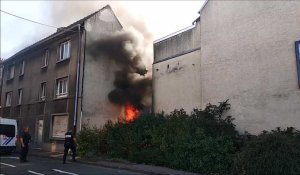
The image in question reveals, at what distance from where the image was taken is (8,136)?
19.6 metres

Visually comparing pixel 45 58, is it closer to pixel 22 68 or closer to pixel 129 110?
pixel 22 68

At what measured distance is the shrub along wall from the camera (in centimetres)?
1058

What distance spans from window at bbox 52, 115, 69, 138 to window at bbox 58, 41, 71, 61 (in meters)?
3.87

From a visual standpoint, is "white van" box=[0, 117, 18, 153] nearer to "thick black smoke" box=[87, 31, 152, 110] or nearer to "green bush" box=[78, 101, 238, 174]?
"green bush" box=[78, 101, 238, 174]

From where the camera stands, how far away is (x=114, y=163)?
14.7 metres

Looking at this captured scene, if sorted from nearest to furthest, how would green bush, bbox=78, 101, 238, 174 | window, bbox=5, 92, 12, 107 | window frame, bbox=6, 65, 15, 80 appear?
1. green bush, bbox=78, 101, 238, 174
2. window, bbox=5, 92, 12, 107
3. window frame, bbox=6, 65, 15, 80

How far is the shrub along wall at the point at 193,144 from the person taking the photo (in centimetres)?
1058

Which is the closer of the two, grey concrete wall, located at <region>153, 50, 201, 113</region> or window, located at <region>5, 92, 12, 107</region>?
grey concrete wall, located at <region>153, 50, 201, 113</region>

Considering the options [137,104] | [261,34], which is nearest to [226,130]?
[261,34]

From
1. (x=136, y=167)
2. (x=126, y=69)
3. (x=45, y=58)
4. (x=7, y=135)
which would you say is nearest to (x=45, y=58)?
(x=45, y=58)

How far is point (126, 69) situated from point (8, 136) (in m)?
8.04

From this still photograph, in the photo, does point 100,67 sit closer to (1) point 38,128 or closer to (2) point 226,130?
(1) point 38,128

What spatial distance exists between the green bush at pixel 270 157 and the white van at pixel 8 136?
13515 millimetres

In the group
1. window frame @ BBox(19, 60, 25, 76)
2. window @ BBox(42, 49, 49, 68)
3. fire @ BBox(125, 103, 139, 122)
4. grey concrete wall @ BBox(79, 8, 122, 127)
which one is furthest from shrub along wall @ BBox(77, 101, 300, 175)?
window frame @ BBox(19, 60, 25, 76)
